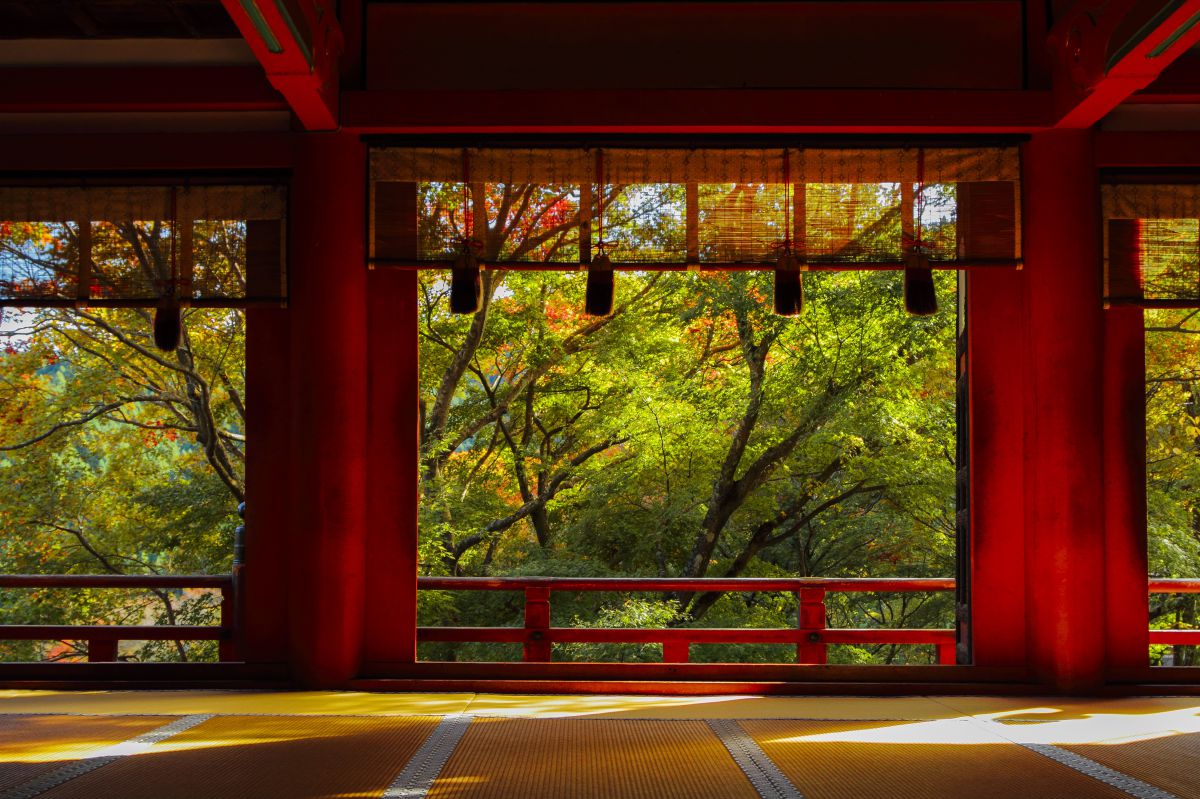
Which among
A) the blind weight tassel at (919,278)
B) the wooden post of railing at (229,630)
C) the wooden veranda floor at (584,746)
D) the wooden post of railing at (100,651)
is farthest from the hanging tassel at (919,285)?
the wooden post of railing at (100,651)

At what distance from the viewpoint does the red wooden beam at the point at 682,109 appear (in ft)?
13.1

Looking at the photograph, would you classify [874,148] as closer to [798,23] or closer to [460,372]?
[798,23]

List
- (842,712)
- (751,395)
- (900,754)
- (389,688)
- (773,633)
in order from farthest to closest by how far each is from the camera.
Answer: (751,395) < (773,633) < (389,688) < (842,712) < (900,754)

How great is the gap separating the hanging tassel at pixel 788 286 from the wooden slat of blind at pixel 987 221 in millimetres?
749

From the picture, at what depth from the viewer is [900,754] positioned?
3.00 m

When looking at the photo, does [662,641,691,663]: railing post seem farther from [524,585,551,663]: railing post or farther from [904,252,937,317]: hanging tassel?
[904,252,937,317]: hanging tassel

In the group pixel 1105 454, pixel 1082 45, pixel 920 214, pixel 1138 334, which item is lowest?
pixel 1105 454

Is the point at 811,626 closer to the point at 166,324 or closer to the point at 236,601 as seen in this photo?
the point at 236,601

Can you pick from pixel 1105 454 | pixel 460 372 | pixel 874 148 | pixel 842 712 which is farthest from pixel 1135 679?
pixel 460 372

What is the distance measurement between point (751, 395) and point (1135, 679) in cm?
414

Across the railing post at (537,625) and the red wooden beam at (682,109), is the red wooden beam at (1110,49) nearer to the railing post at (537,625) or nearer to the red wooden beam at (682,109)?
the red wooden beam at (682,109)

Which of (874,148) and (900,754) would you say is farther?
(874,148)

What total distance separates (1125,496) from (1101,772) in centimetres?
170

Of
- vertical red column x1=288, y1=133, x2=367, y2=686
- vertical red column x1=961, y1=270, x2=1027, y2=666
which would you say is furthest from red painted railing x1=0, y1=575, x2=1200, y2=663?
vertical red column x1=288, y1=133, x2=367, y2=686
